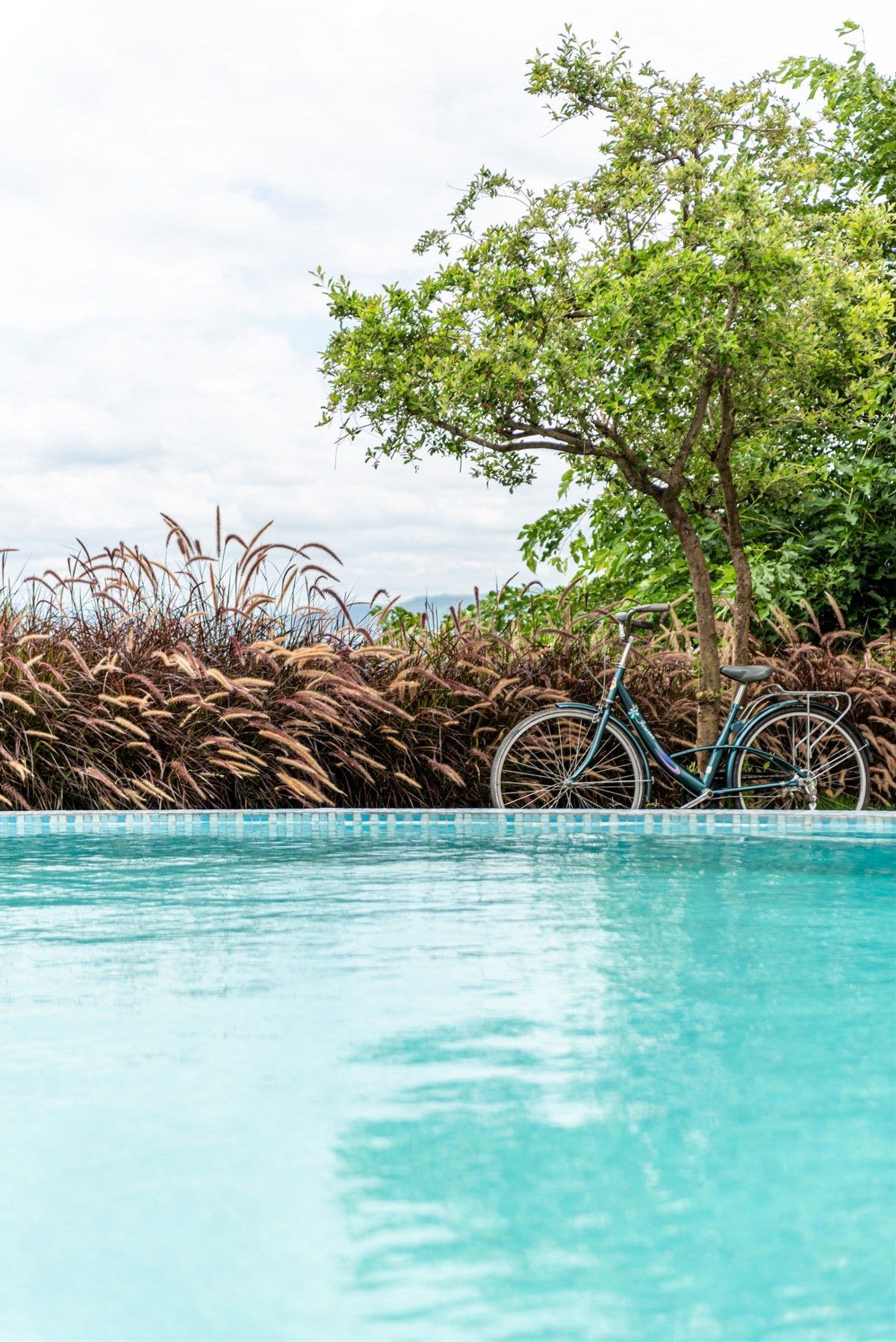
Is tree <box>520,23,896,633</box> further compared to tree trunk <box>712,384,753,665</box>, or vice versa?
tree <box>520,23,896,633</box>

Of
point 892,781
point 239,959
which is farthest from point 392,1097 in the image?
point 892,781

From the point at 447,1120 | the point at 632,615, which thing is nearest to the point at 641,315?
the point at 632,615

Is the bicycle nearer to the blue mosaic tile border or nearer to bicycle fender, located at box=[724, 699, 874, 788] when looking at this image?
bicycle fender, located at box=[724, 699, 874, 788]

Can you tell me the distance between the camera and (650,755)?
692cm

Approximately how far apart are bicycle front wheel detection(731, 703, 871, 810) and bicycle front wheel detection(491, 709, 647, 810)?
0.60 m

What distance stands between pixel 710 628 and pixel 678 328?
1732mm

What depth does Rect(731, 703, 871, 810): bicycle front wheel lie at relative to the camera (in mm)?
6676

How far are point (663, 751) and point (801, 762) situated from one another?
39.6 inches

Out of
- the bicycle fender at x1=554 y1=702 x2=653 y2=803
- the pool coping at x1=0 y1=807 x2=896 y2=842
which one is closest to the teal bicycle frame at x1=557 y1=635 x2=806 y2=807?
the bicycle fender at x1=554 y1=702 x2=653 y2=803

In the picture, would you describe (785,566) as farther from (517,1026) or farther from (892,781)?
(517,1026)

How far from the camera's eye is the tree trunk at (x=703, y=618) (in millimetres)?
6727

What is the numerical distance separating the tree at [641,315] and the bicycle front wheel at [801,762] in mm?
372

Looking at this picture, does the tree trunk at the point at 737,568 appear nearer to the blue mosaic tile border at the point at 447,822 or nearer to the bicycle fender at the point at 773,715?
the bicycle fender at the point at 773,715

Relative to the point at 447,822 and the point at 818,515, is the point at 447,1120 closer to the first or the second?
the point at 447,822
